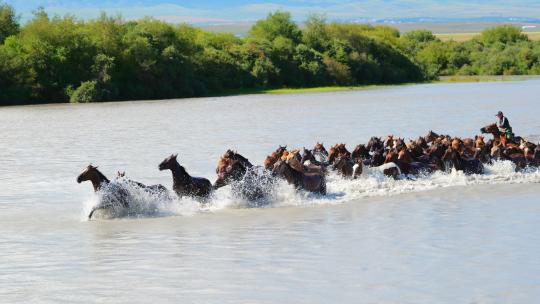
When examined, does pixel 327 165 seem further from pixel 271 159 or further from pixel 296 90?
pixel 296 90

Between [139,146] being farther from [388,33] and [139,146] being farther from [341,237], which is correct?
[388,33]

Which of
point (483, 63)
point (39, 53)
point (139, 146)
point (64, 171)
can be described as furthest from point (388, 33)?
point (64, 171)

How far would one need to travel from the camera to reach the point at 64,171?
21859mm

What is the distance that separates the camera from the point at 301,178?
53.2 ft

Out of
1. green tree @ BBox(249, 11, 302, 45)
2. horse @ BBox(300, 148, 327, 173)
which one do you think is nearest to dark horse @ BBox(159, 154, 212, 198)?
horse @ BBox(300, 148, 327, 173)

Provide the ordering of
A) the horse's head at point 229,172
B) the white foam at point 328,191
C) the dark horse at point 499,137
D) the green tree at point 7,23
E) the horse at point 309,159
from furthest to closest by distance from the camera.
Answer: the green tree at point 7,23, the dark horse at point 499,137, the horse at point 309,159, the horse's head at point 229,172, the white foam at point 328,191

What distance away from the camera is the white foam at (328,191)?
15102 mm

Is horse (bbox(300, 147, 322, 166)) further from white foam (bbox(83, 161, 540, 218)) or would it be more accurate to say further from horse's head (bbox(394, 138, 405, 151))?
horse's head (bbox(394, 138, 405, 151))

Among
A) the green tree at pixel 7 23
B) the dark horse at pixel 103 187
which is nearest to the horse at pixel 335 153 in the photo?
the dark horse at pixel 103 187

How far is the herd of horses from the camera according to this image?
50.2 ft

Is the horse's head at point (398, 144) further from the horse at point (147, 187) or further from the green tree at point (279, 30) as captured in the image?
the green tree at point (279, 30)

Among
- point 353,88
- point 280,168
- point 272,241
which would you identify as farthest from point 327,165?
point 353,88

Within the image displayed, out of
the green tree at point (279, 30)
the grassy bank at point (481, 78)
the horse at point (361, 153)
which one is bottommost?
the grassy bank at point (481, 78)

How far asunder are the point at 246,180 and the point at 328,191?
1872mm
